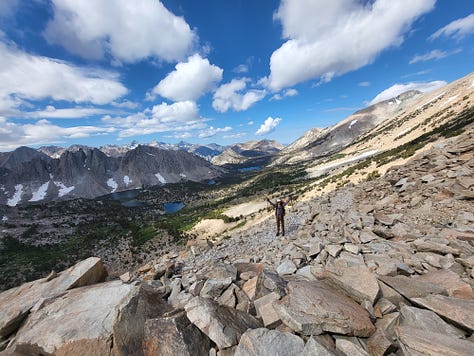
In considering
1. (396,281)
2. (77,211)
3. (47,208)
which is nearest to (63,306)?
(396,281)

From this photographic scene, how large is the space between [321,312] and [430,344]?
205cm

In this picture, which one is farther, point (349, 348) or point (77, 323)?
point (77, 323)

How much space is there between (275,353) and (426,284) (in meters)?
4.73

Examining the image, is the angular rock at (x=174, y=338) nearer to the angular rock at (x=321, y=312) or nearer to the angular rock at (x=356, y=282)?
the angular rock at (x=321, y=312)

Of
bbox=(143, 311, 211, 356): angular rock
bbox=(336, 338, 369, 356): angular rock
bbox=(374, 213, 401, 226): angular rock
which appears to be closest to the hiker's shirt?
bbox=(374, 213, 401, 226): angular rock

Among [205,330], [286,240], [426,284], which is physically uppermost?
[205,330]

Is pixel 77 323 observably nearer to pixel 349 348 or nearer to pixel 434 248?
pixel 349 348

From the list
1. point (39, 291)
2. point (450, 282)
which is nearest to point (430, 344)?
point (450, 282)

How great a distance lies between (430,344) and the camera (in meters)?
4.41

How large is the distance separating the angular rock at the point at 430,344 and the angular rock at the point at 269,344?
6.62ft

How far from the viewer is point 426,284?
21.3 feet

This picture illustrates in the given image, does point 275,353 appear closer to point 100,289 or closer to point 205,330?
point 205,330

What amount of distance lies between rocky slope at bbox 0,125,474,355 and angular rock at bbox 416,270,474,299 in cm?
2

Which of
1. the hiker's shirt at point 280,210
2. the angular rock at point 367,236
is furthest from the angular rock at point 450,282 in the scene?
the hiker's shirt at point 280,210
